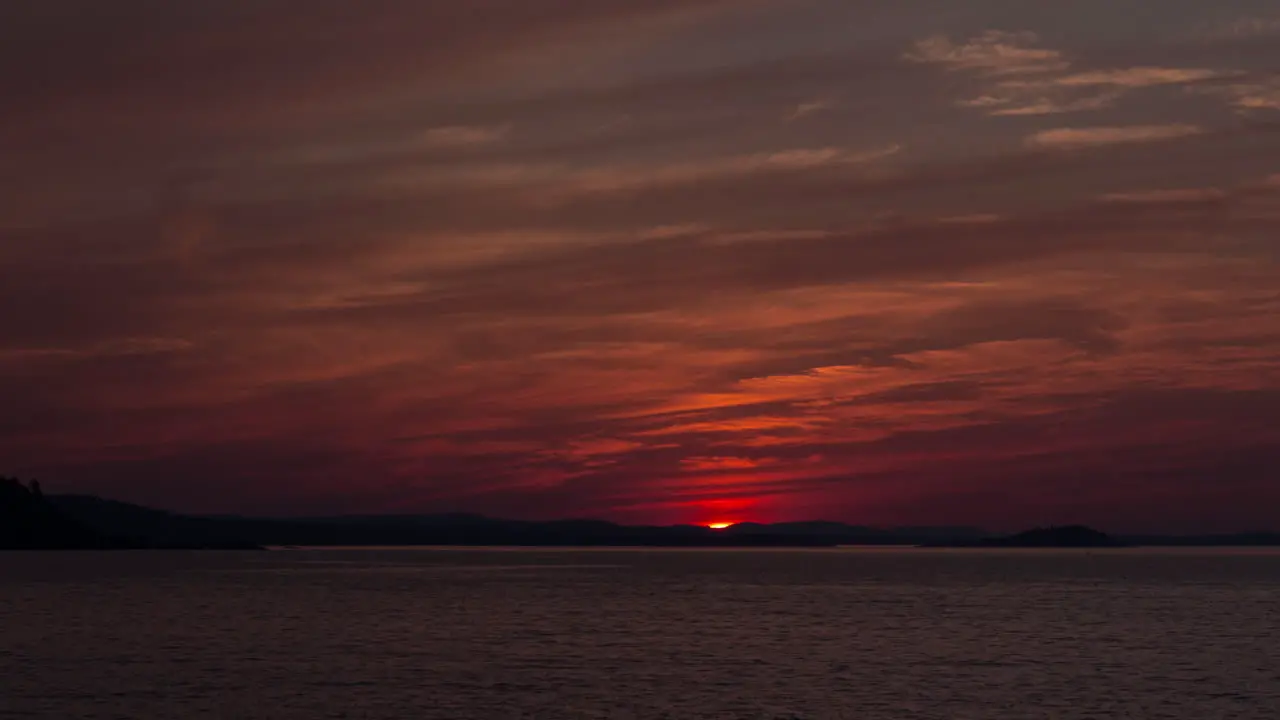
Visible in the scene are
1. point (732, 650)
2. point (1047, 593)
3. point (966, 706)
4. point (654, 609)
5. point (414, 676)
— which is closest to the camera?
point (966, 706)

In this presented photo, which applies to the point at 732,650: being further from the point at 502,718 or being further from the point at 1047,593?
the point at 1047,593

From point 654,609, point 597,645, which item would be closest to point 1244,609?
point 654,609

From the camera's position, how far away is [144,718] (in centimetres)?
6128

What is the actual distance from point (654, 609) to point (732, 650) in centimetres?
4974

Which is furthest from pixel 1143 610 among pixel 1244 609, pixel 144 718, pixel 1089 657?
pixel 144 718

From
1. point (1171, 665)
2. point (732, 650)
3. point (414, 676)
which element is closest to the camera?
point (414, 676)

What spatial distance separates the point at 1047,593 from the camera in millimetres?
187875

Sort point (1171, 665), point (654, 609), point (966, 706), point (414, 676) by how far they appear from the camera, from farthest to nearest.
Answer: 1. point (654, 609)
2. point (1171, 665)
3. point (414, 676)
4. point (966, 706)

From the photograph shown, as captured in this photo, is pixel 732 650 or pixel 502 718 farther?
pixel 732 650

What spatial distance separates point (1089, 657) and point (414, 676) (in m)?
39.3

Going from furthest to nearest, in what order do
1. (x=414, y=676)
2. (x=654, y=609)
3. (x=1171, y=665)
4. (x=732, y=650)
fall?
(x=654, y=609), (x=732, y=650), (x=1171, y=665), (x=414, y=676)

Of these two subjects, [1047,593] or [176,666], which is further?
[1047,593]

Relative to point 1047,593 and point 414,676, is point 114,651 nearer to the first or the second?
point 414,676

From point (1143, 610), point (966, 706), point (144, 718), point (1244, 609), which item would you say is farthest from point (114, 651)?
point (1244, 609)
